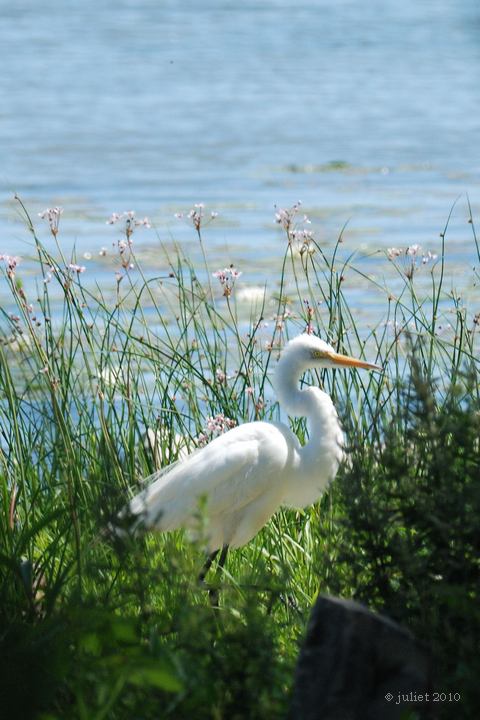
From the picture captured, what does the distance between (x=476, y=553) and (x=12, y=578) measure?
4.18ft

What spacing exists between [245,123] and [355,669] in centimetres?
1268

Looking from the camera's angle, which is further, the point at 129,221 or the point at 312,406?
the point at 312,406

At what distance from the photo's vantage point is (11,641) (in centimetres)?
250

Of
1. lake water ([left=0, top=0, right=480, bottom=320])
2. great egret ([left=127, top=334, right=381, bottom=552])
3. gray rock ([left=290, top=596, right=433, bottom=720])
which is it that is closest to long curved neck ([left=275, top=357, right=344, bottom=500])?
great egret ([left=127, top=334, right=381, bottom=552])

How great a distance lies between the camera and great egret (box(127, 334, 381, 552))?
12.2 feet

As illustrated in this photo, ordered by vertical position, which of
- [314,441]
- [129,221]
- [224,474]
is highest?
[129,221]

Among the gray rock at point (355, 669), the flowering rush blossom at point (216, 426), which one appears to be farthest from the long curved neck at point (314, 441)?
the gray rock at point (355, 669)

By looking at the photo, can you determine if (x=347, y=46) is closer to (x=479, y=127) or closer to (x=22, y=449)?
(x=479, y=127)

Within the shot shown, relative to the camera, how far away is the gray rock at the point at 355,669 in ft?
6.93

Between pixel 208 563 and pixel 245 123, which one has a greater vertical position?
pixel 245 123

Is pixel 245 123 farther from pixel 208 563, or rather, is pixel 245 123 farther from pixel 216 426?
pixel 208 563

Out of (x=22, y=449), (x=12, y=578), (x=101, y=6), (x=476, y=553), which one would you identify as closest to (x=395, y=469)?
(x=476, y=553)

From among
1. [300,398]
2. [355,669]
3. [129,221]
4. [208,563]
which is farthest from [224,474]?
[355,669]

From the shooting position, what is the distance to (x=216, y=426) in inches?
155
